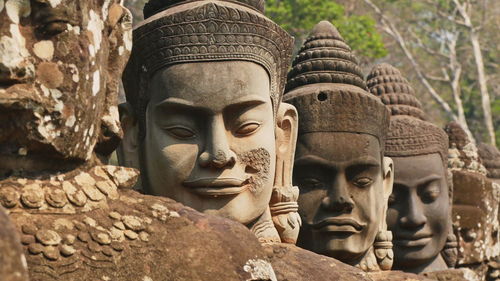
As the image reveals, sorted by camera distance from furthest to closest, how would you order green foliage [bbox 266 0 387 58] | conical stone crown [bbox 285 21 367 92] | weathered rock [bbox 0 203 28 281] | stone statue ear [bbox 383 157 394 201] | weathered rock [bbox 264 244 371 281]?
green foliage [bbox 266 0 387 58] < stone statue ear [bbox 383 157 394 201] < conical stone crown [bbox 285 21 367 92] < weathered rock [bbox 264 244 371 281] < weathered rock [bbox 0 203 28 281]

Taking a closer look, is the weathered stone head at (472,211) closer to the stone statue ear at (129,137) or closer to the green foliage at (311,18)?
the stone statue ear at (129,137)

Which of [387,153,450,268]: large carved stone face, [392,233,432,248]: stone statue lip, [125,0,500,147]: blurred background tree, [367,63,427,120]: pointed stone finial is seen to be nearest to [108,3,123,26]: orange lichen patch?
[387,153,450,268]: large carved stone face

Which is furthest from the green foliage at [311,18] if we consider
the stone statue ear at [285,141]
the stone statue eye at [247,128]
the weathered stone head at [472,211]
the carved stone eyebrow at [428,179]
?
the stone statue eye at [247,128]

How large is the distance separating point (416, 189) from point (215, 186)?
3.04 meters

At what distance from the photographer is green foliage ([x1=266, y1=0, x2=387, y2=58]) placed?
18.1 m

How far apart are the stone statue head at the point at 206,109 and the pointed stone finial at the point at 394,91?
114 inches

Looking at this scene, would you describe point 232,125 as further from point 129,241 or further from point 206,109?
point 129,241

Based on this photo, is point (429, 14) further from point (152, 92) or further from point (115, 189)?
point (115, 189)

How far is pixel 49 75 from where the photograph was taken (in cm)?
337

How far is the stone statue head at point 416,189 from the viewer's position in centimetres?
806

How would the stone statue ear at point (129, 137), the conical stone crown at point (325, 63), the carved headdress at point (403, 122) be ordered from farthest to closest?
the carved headdress at point (403, 122) → the conical stone crown at point (325, 63) → the stone statue ear at point (129, 137)

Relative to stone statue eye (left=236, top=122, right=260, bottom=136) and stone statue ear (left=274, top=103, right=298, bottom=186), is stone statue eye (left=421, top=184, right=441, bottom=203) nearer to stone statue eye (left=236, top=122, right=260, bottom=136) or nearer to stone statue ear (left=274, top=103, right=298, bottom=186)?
stone statue ear (left=274, top=103, right=298, bottom=186)

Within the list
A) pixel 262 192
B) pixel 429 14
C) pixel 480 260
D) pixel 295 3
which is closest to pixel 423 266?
pixel 480 260

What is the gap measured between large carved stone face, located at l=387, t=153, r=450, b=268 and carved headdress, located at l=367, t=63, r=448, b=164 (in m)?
0.09
